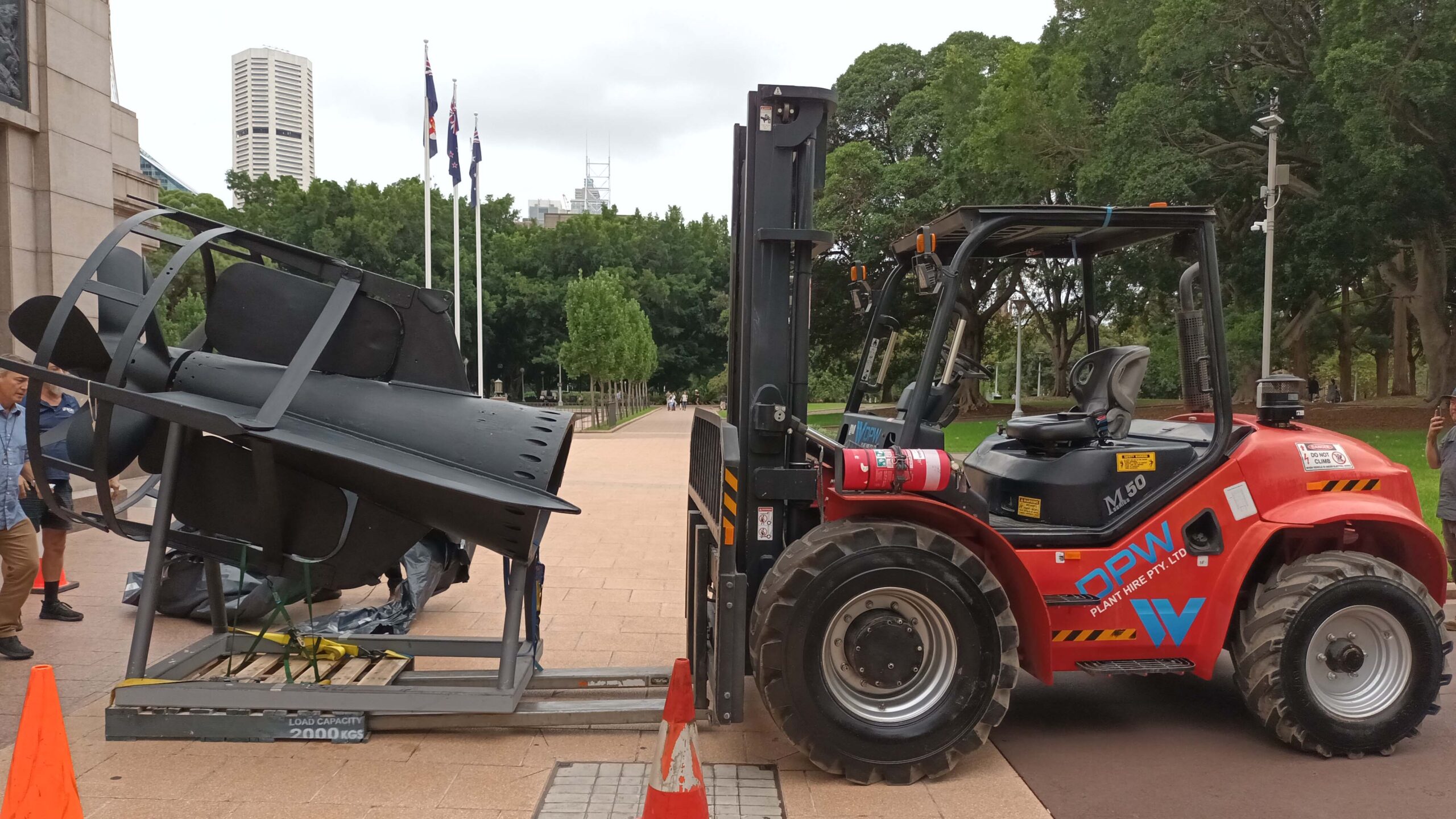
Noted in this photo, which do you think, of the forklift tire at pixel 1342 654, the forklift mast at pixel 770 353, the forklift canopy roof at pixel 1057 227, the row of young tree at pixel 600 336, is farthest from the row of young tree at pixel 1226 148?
the row of young tree at pixel 600 336

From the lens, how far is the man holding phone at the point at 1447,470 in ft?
23.5

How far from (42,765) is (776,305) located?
3.45 meters

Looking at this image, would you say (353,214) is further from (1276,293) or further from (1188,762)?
(1188,762)

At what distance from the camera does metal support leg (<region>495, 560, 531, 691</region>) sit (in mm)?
5051

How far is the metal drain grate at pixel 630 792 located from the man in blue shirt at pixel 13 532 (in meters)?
4.08

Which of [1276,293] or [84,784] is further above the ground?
[1276,293]

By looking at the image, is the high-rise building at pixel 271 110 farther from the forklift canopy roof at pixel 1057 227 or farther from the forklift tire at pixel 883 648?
the forklift tire at pixel 883 648

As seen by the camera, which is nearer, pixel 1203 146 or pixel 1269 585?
pixel 1269 585

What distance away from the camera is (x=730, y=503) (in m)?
4.75

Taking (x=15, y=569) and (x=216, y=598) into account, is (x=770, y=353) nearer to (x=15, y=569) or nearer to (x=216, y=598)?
(x=216, y=598)

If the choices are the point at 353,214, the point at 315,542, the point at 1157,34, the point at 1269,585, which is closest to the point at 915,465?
the point at 1269,585

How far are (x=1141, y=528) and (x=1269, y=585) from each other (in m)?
0.73

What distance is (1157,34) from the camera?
2317 centimetres

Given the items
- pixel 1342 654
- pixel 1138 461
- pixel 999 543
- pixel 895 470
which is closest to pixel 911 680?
pixel 999 543
